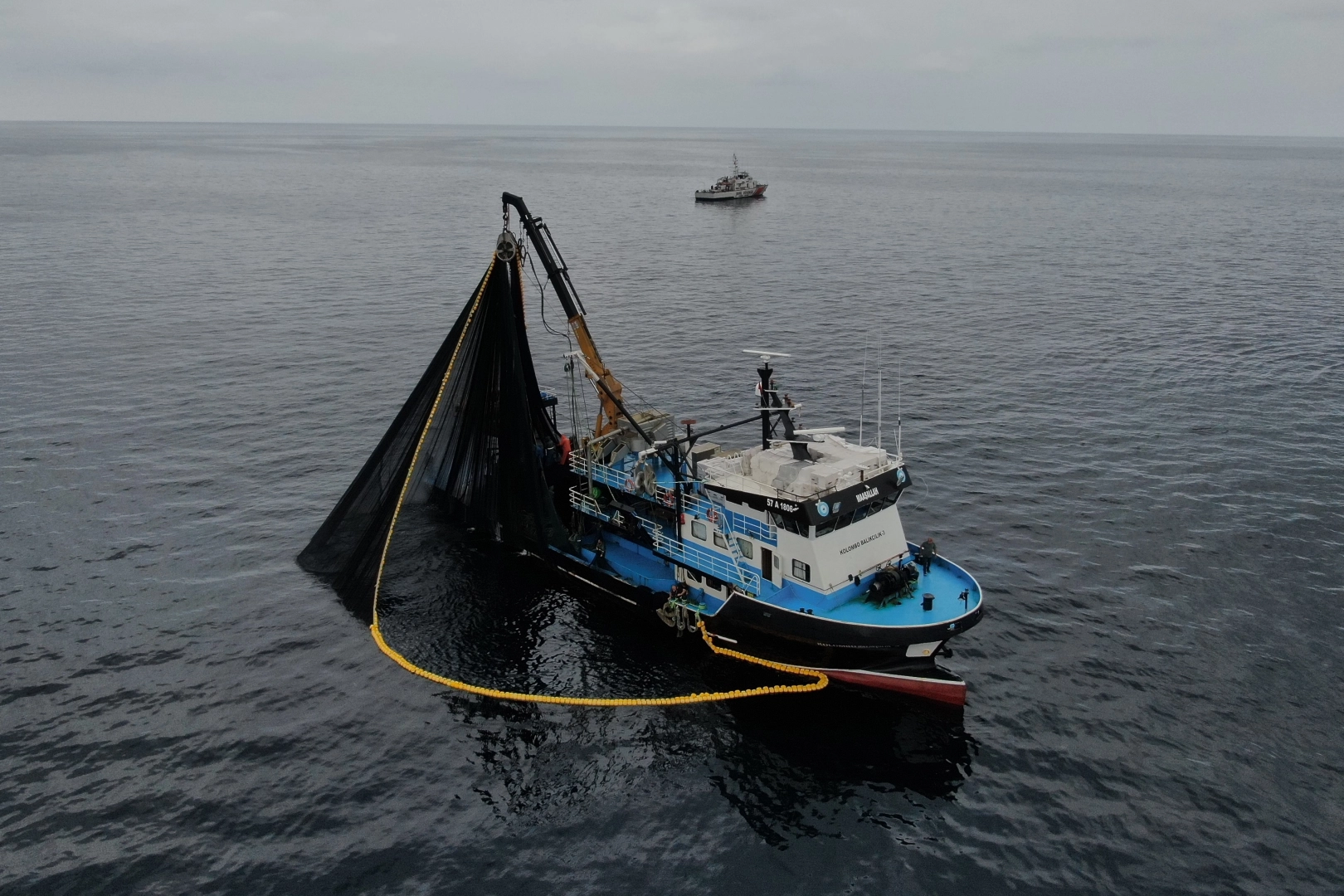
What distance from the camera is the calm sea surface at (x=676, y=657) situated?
2612 centimetres

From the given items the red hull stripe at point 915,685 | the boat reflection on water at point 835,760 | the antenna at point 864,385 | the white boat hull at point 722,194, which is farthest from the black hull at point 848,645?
the white boat hull at point 722,194

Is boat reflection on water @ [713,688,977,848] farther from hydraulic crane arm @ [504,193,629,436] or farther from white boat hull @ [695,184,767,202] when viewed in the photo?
white boat hull @ [695,184,767,202]

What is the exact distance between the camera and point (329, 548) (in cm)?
4066

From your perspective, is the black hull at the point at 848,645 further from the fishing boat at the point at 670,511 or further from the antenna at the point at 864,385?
the antenna at the point at 864,385

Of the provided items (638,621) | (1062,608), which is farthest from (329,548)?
(1062,608)

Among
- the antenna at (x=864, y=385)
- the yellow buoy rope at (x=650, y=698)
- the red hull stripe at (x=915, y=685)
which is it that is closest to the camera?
the red hull stripe at (x=915, y=685)

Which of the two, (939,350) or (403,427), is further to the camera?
(939,350)

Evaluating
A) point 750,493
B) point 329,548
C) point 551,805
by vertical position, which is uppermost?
point 750,493

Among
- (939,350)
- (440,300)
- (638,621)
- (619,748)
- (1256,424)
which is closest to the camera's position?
(619,748)

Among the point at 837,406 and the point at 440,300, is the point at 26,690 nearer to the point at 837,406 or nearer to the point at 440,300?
the point at 837,406

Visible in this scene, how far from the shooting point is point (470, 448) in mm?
40750

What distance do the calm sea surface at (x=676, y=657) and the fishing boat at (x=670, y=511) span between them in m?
2.02

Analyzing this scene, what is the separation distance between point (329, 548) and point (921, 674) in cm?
2632

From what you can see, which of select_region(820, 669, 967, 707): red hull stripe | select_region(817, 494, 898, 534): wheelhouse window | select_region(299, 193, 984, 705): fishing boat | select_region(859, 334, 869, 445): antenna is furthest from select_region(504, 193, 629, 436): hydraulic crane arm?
select_region(859, 334, 869, 445): antenna
